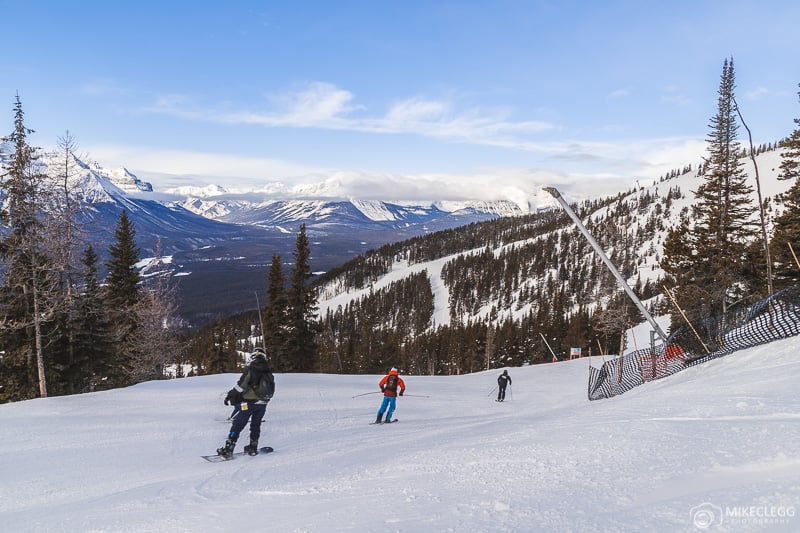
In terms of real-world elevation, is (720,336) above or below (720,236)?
below

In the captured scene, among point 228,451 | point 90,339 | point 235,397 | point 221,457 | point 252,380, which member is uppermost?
point 90,339

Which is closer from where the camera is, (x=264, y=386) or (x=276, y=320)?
(x=264, y=386)

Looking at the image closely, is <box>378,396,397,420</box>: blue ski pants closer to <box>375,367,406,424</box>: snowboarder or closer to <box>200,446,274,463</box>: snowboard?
<box>375,367,406,424</box>: snowboarder

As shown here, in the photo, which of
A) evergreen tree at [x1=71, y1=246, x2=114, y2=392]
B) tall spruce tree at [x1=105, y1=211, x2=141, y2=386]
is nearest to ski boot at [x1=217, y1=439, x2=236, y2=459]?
evergreen tree at [x1=71, y1=246, x2=114, y2=392]

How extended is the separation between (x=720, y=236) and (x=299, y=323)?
31.1m

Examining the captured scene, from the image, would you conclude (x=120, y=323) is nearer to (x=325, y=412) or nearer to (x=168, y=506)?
(x=325, y=412)

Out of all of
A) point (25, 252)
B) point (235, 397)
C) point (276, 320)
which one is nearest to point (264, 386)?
point (235, 397)

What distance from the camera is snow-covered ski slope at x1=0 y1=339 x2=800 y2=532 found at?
420cm

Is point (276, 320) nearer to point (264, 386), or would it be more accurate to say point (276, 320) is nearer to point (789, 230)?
point (264, 386)

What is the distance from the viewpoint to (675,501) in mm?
4125

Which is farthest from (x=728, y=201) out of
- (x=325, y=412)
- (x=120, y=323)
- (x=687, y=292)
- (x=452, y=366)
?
(x=452, y=366)

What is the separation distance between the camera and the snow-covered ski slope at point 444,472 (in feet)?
13.8

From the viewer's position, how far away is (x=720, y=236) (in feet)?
93.4

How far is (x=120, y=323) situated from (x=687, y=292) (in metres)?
36.4
